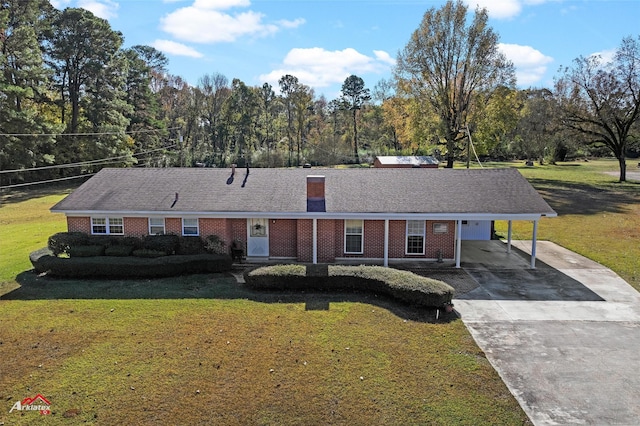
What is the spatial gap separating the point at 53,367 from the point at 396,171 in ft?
51.6

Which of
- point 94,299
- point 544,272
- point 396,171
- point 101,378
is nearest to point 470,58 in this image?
point 396,171

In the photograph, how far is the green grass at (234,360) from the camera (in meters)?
8.38

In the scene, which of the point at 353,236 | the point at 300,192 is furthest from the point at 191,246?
the point at 353,236

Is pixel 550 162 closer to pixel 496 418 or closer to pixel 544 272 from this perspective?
pixel 544 272

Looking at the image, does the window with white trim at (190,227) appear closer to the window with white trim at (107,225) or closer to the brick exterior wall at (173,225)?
the brick exterior wall at (173,225)

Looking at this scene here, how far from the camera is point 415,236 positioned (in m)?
18.2

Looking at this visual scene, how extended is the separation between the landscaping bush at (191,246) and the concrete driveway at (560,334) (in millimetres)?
10149

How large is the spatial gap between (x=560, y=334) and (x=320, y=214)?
9.06 metres

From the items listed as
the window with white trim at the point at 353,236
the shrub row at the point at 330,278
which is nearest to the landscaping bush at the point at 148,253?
the shrub row at the point at 330,278

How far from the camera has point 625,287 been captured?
15.6 metres

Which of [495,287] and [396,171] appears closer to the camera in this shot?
[495,287]

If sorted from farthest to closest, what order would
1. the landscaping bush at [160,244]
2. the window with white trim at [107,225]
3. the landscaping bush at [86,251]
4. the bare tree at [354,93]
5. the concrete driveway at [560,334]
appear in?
the bare tree at [354,93], the window with white trim at [107,225], the landscaping bush at [160,244], the landscaping bush at [86,251], the concrete driveway at [560,334]

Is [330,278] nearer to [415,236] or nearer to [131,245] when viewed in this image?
[415,236]

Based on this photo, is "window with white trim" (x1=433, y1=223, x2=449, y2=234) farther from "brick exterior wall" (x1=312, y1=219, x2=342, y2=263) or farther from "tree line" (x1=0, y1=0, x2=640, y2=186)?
"tree line" (x1=0, y1=0, x2=640, y2=186)
